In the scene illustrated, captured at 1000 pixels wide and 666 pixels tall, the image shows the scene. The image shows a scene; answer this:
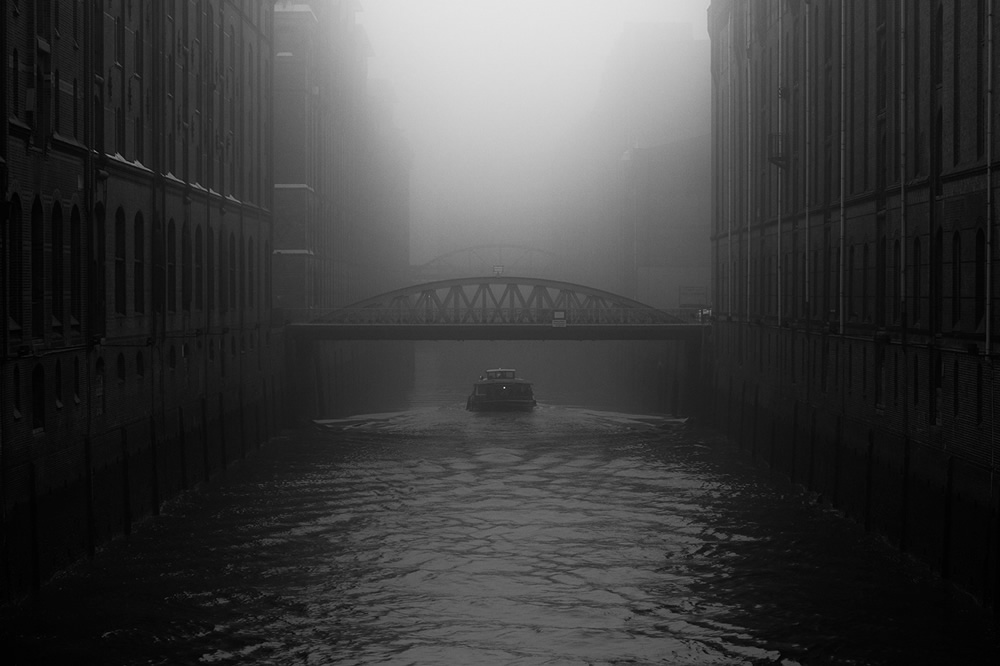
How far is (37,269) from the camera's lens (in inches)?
1057

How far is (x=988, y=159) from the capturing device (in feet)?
82.1

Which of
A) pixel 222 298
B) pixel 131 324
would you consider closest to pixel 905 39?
pixel 131 324

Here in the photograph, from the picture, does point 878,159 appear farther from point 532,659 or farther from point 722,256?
point 722,256

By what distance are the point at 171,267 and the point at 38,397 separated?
540 inches

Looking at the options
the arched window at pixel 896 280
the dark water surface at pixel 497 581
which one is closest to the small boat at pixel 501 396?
the dark water surface at pixel 497 581

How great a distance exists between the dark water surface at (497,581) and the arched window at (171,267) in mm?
5019

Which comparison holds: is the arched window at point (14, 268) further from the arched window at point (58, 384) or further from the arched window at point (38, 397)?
the arched window at point (58, 384)

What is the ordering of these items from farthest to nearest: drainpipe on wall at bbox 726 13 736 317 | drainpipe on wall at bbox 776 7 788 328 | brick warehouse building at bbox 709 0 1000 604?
drainpipe on wall at bbox 726 13 736 317 → drainpipe on wall at bbox 776 7 788 328 → brick warehouse building at bbox 709 0 1000 604

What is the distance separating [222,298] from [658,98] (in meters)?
99.8

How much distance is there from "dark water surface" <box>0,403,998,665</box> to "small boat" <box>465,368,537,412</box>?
20.1 metres

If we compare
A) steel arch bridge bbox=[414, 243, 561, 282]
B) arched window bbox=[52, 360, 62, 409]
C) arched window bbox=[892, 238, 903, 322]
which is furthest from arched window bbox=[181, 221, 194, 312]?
steel arch bridge bbox=[414, 243, 561, 282]

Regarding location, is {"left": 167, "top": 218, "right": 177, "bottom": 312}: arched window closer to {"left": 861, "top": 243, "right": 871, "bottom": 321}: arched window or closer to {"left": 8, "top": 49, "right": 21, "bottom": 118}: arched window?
{"left": 8, "top": 49, "right": 21, "bottom": 118}: arched window

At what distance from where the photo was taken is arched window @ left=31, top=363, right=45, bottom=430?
25.9 meters

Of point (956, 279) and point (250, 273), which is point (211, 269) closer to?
point (250, 273)
